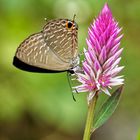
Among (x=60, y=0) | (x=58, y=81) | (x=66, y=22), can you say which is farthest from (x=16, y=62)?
(x=60, y=0)

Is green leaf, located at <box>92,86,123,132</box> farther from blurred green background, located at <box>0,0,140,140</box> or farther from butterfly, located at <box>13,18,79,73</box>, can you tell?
blurred green background, located at <box>0,0,140,140</box>

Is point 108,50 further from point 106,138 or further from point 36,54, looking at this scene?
point 106,138

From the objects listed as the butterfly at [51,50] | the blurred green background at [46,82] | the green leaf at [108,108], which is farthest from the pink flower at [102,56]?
the blurred green background at [46,82]

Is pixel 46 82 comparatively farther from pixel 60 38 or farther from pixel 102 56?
pixel 102 56

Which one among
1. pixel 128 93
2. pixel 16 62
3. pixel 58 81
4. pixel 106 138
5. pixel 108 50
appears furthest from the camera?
pixel 106 138

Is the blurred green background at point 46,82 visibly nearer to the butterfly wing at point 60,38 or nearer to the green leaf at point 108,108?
the butterfly wing at point 60,38

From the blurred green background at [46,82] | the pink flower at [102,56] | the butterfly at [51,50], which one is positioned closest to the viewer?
the pink flower at [102,56]
